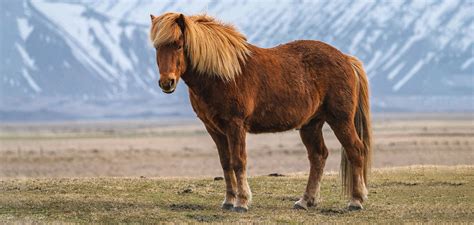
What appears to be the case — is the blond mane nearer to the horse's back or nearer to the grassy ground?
the horse's back

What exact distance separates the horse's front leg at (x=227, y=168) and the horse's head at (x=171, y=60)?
1.24 meters

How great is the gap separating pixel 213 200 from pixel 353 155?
244 centimetres

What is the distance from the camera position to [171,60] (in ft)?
42.1

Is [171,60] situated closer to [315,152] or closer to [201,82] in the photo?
[201,82]

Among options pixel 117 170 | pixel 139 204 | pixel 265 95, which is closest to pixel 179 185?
pixel 139 204

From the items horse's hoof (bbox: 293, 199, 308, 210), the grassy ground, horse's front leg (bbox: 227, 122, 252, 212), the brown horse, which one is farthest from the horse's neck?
horse's hoof (bbox: 293, 199, 308, 210)

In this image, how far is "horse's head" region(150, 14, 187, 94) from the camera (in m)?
12.6

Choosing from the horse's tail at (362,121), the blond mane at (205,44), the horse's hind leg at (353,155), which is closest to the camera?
the blond mane at (205,44)

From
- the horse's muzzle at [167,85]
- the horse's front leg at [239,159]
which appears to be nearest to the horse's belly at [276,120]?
the horse's front leg at [239,159]

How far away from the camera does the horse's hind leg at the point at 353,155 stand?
14281mm

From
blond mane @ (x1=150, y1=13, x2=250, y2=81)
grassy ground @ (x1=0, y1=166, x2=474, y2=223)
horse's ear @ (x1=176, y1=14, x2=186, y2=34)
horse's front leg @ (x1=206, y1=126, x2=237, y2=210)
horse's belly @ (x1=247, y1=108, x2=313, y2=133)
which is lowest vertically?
grassy ground @ (x1=0, y1=166, x2=474, y2=223)

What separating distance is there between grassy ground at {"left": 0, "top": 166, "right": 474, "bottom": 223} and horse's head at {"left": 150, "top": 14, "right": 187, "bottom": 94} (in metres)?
1.84

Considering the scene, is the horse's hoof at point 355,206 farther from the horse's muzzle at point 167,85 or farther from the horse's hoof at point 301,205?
the horse's muzzle at point 167,85

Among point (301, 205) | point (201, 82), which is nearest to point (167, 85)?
point (201, 82)
